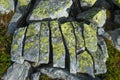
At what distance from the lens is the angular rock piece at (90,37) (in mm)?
13579

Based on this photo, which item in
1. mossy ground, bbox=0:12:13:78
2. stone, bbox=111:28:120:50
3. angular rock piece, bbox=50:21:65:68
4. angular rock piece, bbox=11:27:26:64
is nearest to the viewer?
angular rock piece, bbox=50:21:65:68

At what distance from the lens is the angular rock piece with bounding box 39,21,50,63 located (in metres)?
13.4

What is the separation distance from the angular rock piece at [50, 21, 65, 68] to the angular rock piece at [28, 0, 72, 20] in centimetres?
83

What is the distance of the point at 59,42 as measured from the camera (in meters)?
13.7

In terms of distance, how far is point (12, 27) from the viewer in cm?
1538

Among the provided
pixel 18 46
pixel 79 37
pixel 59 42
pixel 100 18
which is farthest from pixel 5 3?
pixel 100 18

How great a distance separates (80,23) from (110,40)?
1722 millimetres

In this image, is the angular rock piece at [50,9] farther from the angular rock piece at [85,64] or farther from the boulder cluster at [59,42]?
the angular rock piece at [85,64]

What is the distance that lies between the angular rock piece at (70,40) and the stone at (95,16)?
45.2 inches

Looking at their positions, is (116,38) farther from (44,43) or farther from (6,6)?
(6,6)

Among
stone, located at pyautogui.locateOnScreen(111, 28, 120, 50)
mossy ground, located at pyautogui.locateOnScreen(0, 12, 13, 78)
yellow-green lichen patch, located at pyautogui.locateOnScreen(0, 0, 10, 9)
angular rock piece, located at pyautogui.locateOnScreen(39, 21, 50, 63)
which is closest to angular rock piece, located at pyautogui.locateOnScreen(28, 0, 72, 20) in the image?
angular rock piece, located at pyautogui.locateOnScreen(39, 21, 50, 63)

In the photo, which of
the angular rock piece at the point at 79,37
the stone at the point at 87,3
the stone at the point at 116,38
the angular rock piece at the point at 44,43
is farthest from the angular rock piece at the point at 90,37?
the stone at the point at 87,3

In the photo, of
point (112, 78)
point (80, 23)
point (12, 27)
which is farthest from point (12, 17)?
point (112, 78)

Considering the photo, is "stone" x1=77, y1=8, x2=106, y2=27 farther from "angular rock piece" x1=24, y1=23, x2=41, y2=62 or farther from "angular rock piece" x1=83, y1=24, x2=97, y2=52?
"angular rock piece" x1=24, y1=23, x2=41, y2=62
